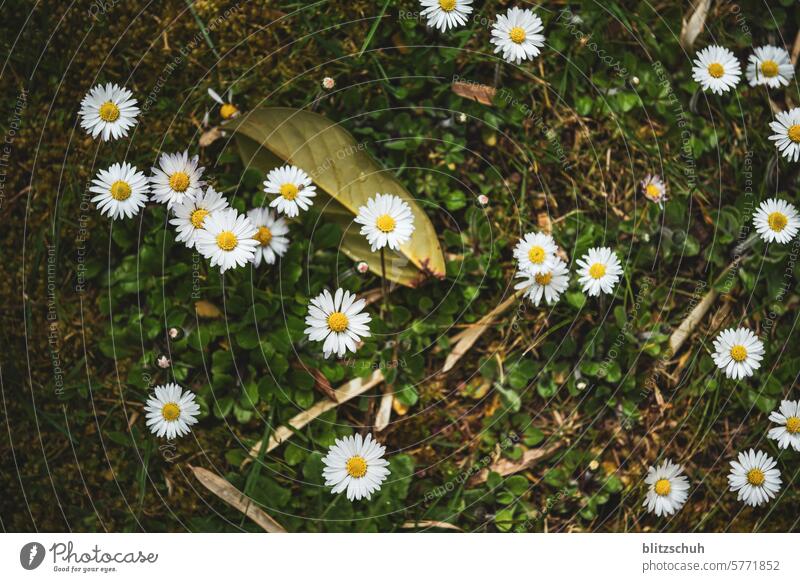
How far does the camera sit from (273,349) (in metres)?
1.29

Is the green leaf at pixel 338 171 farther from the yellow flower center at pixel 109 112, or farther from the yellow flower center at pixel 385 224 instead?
the yellow flower center at pixel 109 112

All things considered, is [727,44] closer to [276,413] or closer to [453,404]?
[453,404]

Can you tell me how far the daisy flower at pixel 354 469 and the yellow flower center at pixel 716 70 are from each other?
3.42ft

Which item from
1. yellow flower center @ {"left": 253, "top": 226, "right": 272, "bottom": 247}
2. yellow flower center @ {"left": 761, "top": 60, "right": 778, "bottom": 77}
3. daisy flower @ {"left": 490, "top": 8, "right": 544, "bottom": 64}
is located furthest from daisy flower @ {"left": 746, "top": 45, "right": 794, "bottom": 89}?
yellow flower center @ {"left": 253, "top": 226, "right": 272, "bottom": 247}

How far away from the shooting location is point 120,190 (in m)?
1.28

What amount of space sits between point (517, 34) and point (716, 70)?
433 millimetres

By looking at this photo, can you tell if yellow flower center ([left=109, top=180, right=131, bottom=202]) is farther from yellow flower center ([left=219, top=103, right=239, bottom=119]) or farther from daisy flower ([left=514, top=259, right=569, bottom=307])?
daisy flower ([left=514, top=259, right=569, bottom=307])

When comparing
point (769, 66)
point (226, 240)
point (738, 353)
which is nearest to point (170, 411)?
point (226, 240)

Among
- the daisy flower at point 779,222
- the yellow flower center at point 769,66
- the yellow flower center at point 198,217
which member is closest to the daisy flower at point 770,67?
the yellow flower center at point 769,66

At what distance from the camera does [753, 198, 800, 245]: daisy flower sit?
1378 mm

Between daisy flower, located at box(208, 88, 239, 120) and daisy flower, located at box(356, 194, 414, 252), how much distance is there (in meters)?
0.32

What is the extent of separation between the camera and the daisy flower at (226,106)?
1317 millimetres

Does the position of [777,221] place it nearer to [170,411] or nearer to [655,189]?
[655,189]
